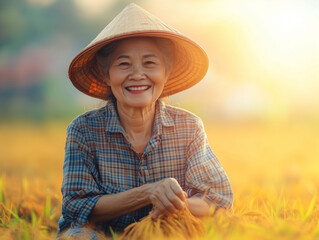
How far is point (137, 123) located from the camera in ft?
9.37

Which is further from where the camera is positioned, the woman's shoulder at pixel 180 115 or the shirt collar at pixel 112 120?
the woman's shoulder at pixel 180 115

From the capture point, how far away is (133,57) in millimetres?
2646

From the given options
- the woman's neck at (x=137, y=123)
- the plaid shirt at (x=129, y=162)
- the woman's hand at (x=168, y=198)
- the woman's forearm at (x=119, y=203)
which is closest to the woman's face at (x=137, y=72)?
the woman's neck at (x=137, y=123)

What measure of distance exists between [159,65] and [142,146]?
0.51 meters

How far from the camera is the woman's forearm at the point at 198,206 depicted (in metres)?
2.45

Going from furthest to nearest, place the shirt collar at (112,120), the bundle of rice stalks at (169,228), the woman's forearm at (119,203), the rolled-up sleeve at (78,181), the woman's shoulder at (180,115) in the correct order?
the woman's shoulder at (180,115)
the shirt collar at (112,120)
the rolled-up sleeve at (78,181)
the woman's forearm at (119,203)
the bundle of rice stalks at (169,228)

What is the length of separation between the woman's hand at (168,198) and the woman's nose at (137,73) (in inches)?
26.9

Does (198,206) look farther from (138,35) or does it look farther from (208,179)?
(138,35)

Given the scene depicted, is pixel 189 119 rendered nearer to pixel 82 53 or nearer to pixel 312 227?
pixel 82 53

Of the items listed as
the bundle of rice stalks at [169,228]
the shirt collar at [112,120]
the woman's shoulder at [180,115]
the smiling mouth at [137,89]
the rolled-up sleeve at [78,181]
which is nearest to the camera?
the bundle of rice stalks at [169,228]

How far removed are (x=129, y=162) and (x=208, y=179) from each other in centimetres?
50

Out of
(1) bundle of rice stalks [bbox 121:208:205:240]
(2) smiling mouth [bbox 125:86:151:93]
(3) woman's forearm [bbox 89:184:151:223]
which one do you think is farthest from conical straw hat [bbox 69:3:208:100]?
(1) bundle of rice stalks [bbox 121:208:205:240]

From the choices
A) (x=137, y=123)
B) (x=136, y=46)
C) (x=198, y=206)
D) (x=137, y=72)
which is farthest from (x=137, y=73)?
(x=198, y=206)

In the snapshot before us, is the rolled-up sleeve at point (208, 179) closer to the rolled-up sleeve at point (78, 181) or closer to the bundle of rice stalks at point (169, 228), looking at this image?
the bundle of rice stalks at point (169, 228)
